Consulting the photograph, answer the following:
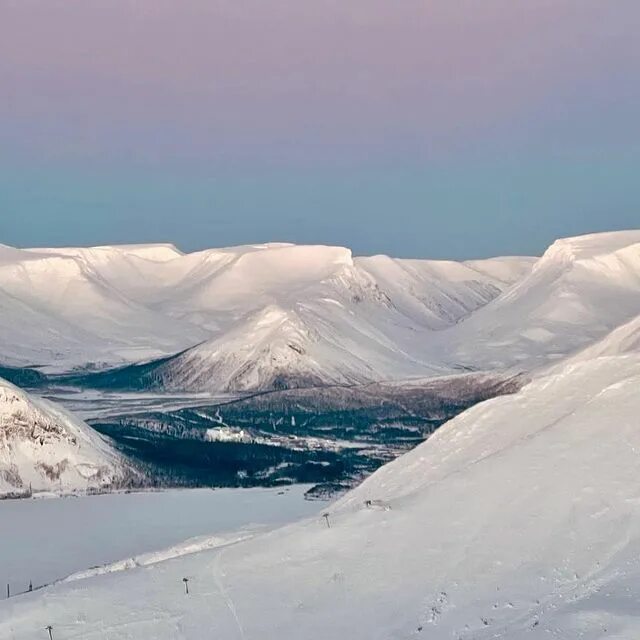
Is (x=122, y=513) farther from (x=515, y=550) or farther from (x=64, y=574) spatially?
(x=515, y=550)

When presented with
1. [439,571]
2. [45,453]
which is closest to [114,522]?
[45,453]

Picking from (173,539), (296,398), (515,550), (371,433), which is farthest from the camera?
(296,398)

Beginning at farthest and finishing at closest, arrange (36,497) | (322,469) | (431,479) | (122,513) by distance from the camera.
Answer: (322,469), (36,497), (122,513), (431,479)

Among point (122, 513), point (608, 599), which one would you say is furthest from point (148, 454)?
point (608, 599)

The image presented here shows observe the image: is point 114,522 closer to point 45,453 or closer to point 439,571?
point 45,453

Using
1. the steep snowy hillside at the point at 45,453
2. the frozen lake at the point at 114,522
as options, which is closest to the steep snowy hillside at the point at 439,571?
the frozen lake at the point at 114,522

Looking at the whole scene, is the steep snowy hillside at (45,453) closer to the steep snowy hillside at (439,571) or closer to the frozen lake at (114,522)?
the frozen lake at (114,522)

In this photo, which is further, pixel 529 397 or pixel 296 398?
pixel 296 398
